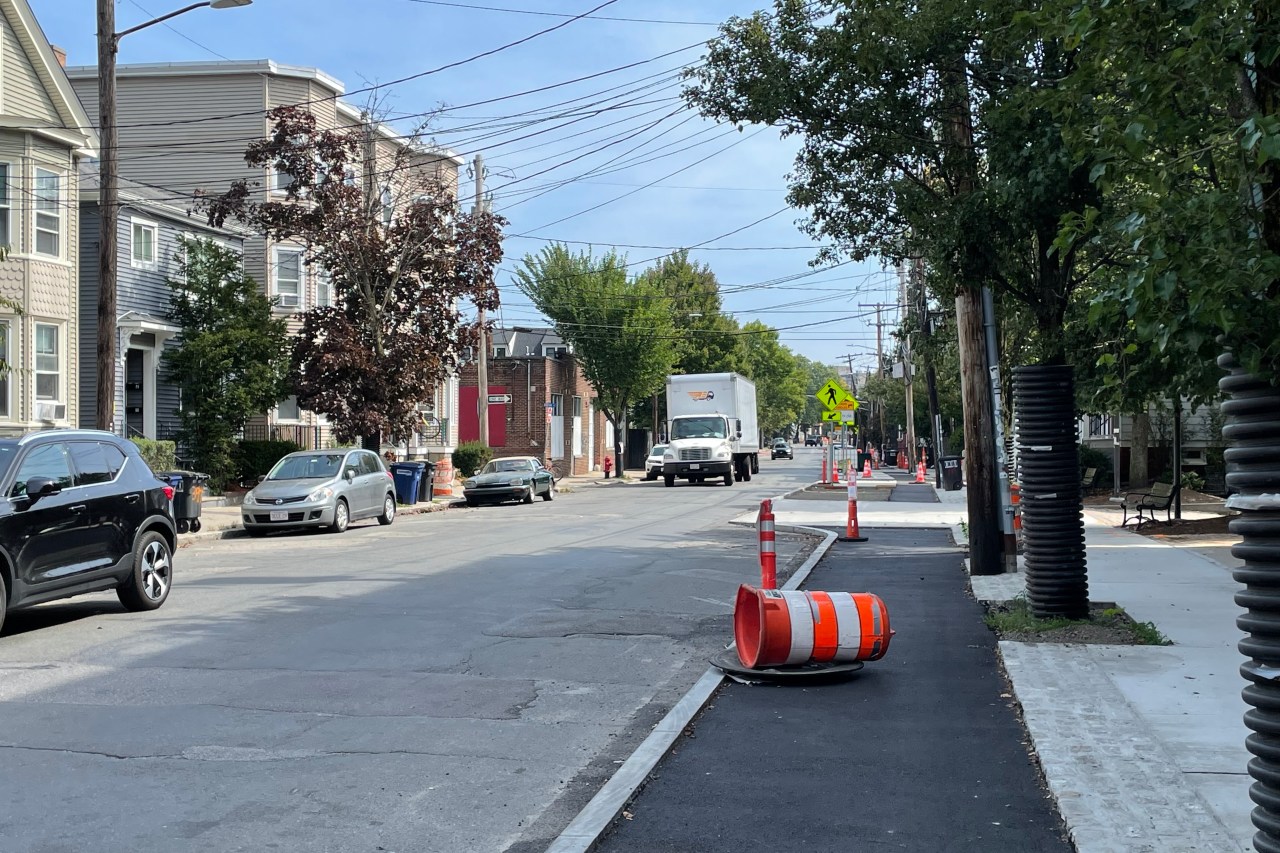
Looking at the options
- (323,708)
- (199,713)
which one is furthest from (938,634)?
(199,713)

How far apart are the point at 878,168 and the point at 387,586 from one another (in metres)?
7.39

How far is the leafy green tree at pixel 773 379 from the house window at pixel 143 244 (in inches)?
2585

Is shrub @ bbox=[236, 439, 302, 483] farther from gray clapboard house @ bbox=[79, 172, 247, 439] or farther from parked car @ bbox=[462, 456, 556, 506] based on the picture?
parked car @ bbox=[462, 456, 556, 506]

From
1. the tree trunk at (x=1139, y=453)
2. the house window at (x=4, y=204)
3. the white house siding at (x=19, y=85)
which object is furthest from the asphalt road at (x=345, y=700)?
the tree trunk at (x=1139, y=453)

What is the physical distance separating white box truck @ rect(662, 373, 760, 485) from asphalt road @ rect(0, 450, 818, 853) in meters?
26.8

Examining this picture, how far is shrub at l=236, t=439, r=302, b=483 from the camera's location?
31219 millimetres

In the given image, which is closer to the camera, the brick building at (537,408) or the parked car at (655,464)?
the parked car at (655,464)

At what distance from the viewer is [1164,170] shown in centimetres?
469

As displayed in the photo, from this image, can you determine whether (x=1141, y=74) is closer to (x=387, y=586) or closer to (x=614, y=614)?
(x=614, y=614)

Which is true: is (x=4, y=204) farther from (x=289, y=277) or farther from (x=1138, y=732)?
(x=1138, y=732)

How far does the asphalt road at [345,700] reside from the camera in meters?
5.46

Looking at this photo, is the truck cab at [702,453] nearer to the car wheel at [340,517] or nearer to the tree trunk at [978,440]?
the car wheel at [340,517]

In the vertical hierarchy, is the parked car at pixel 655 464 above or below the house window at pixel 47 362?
below

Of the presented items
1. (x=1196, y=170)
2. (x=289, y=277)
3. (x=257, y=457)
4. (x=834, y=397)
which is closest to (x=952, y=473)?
(x=834, y=397)
